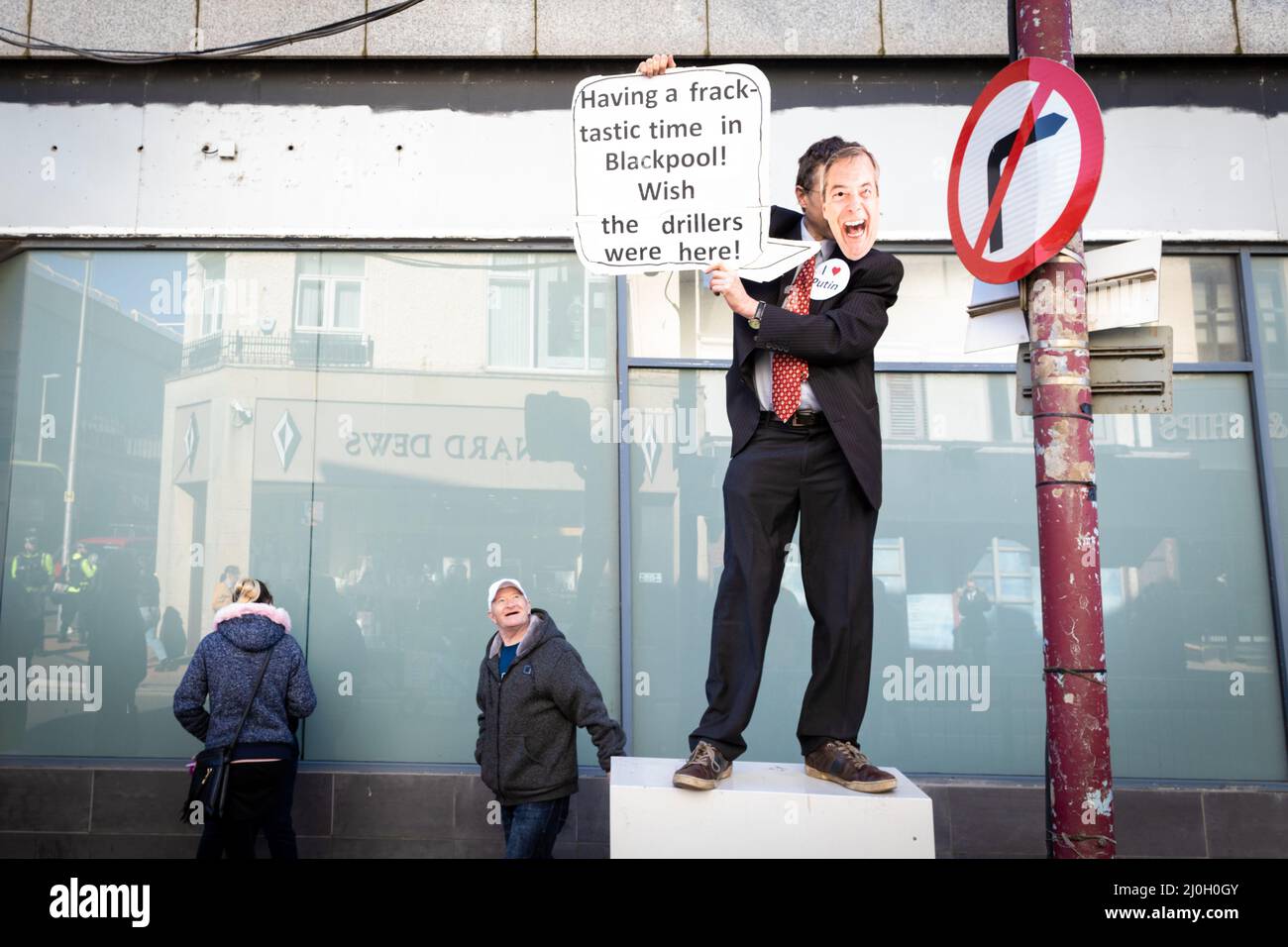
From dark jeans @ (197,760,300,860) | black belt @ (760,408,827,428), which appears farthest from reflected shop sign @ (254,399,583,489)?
black belt @ (760,408,827,428)

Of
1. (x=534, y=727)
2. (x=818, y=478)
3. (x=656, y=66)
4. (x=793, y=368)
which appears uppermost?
(x=656, y=66)

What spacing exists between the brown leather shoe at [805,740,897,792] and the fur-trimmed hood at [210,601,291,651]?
3.18 meters

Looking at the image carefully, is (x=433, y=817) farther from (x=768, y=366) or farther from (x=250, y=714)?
(x=768, y=366)

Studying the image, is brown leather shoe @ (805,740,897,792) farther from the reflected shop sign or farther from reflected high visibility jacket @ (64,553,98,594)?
reflected high visibility jacket @ (64,553,98,594)

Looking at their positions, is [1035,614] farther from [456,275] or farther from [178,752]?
[178,752]

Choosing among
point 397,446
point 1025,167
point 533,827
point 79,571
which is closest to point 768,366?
point 1025,167

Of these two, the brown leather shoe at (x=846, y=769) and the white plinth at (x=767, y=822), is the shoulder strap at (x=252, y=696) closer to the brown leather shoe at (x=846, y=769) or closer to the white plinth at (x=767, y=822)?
the white plinth at (x=767, y=822)

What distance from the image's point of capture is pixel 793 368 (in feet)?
12.6

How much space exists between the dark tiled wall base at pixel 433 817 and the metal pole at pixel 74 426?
1551mm

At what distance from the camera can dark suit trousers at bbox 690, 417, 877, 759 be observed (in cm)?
372

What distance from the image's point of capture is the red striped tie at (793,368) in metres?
3.80

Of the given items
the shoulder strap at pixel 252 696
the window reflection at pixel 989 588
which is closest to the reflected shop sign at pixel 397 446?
the window reflection at pixel 989 588

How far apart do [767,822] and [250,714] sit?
10.4 feet
